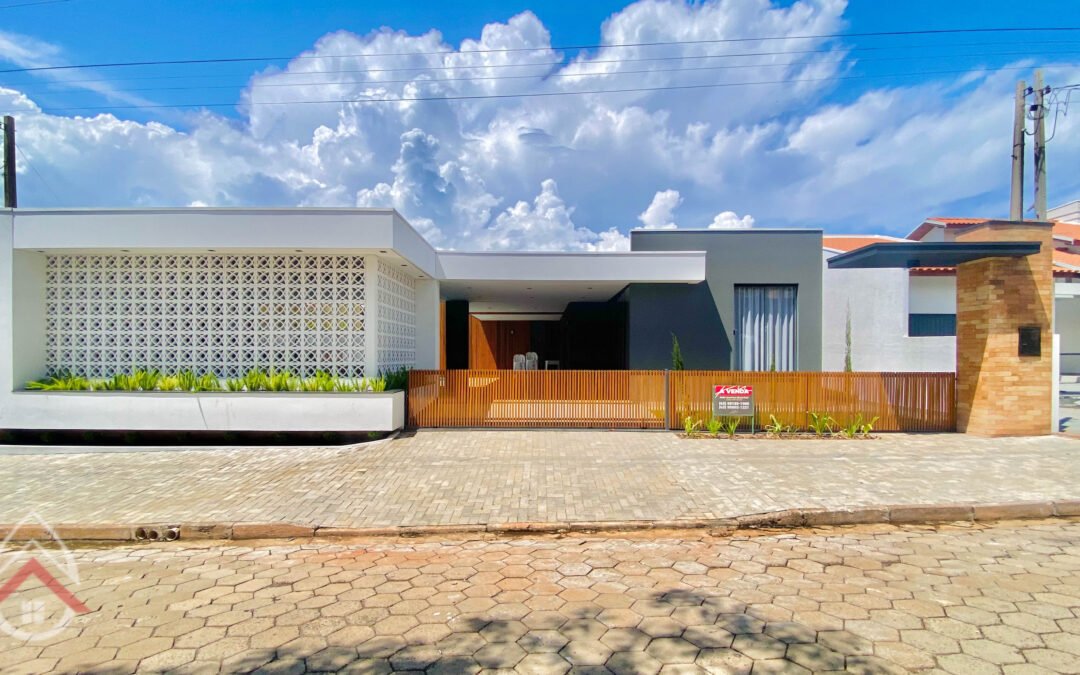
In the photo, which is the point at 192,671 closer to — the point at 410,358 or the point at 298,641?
the point at 298,641

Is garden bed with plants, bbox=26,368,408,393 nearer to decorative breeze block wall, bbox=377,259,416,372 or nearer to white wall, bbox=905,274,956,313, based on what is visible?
decorative breeze block wall, bbox=377,259,416,372

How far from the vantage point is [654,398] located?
32.7ft

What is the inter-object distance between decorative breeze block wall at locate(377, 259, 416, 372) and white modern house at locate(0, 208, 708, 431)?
0.07 meters

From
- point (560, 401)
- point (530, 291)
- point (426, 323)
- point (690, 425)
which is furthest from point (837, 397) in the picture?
point (426, 323)

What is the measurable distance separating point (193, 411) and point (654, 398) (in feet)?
27.2

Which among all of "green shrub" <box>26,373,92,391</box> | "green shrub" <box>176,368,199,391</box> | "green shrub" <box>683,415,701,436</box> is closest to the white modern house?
"green shrub" <box>26,373,92,391</box>

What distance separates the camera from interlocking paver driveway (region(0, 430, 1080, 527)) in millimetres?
5672

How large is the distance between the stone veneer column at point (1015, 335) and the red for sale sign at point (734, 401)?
413cm

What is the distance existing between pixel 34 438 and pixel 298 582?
8767mm

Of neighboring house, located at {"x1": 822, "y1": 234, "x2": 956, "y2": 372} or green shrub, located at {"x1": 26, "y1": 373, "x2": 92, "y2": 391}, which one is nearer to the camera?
green shrub, located at {"x1": 26, "y1": 373, "x2": 92, "y2": 391}

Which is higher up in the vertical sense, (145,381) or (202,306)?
(202,306)

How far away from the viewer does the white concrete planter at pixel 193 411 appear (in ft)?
29.0

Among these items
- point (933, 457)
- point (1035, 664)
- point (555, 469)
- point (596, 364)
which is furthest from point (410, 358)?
point (1035, 664)

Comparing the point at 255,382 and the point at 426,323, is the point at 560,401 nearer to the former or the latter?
the point at 426,323
